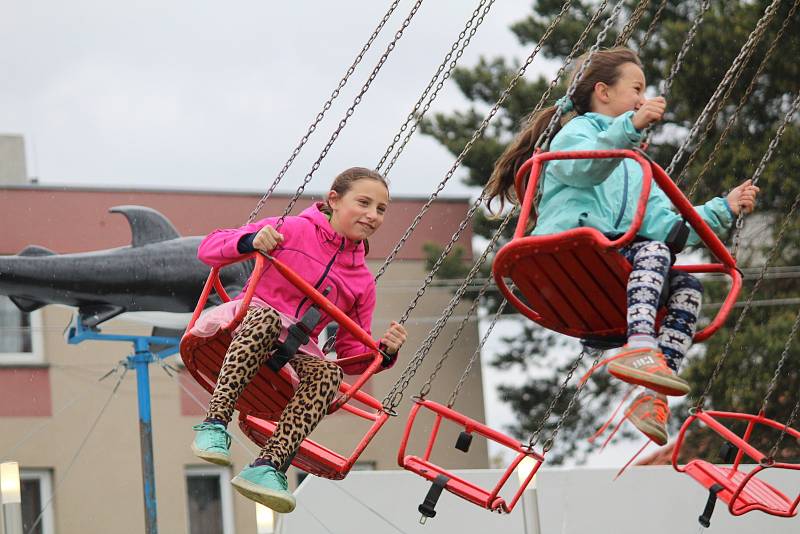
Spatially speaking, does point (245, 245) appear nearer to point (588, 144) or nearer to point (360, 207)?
→ point (360, 207)

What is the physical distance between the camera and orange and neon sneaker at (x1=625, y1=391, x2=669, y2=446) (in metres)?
5.09

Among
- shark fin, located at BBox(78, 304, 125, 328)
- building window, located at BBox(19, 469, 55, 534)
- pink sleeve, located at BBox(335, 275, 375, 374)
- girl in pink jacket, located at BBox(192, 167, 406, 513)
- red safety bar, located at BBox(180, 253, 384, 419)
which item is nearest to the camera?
girl in pink jacket, located at BBox(192, 167, 406, 513)

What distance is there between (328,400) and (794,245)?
38.1 feet

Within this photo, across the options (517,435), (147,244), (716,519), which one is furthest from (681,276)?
(517,435)

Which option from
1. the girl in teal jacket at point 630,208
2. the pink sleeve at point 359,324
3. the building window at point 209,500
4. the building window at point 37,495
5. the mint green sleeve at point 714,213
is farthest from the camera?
the building window at point 209,500

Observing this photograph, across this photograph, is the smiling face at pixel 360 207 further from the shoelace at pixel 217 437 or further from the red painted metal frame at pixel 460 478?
the shoelace at pixel 217 437

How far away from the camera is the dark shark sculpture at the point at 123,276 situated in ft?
42.3

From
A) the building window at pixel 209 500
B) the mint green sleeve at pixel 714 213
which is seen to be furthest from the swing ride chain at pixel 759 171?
the building window at pixel 209 500

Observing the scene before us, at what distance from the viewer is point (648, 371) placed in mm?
4867

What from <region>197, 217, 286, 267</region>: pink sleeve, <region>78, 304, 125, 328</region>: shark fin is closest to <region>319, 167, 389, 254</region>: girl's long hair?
<region>197, 217, 286, 267</region>: pink sleeve

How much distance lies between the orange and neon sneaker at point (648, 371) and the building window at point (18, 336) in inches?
457

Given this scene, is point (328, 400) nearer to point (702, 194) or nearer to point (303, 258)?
point (303, 258)

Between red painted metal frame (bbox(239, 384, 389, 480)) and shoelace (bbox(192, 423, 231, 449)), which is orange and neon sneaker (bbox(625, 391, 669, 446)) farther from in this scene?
shoelace (bbox(192, 423, 231, 449))

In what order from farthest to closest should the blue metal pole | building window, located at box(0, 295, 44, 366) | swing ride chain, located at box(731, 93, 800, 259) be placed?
1. building window, located at box(0, 295, 44, 366)
2. the blue metal pole
3. swing ride chain, located at box(731, 93, 800, 259)
